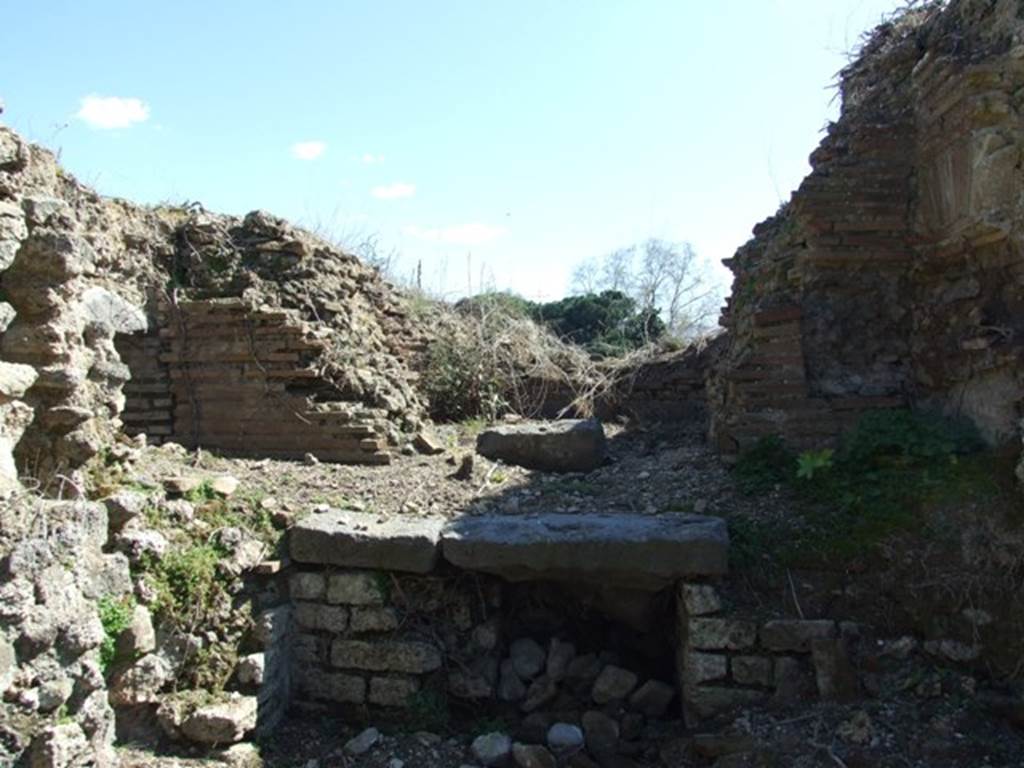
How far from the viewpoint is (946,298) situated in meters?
4.73

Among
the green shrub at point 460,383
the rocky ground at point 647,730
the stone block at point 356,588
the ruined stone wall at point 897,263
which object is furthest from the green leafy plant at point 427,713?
the green shrub at point 460,383

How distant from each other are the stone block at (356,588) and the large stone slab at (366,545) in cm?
6

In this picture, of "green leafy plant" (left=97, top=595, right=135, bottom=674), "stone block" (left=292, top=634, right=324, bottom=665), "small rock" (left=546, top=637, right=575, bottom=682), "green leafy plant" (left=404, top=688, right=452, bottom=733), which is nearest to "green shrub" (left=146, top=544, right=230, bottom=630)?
"green leafy plant" (left=97, top=595, right=135, bottom=674)

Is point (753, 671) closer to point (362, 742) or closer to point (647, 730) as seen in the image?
point (647, 730)

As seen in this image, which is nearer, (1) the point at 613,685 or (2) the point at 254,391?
(1) the point at 613,685

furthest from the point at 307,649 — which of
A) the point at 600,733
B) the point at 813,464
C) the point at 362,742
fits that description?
the point at 813,464

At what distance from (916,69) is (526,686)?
4113mm

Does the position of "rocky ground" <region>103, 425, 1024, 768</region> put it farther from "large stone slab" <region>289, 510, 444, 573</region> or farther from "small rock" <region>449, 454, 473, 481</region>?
"large stone slab" <region>289, 510, 444, 573</region>

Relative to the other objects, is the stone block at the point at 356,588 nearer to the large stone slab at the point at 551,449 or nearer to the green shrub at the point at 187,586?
the green shrub at the point at 187,586

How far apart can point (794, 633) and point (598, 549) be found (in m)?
0.94

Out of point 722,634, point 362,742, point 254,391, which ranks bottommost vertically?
point 362,742

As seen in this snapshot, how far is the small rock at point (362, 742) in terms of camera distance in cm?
392

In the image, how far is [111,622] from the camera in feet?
11.0

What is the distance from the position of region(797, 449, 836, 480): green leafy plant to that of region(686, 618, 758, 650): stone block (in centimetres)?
97
